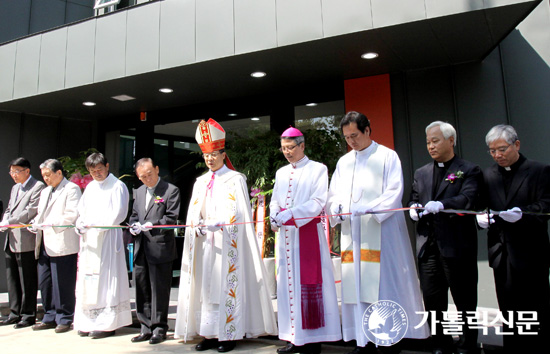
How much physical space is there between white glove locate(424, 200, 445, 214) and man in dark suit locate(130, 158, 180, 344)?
2441 millimetres

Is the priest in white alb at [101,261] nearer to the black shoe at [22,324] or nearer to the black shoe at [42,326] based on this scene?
the black shoe at [42,326]

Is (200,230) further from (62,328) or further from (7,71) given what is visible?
(7,71)

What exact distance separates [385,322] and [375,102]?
364cm

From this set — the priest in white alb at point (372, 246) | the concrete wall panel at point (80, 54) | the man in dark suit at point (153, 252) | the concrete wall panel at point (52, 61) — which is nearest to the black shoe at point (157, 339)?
the man in dark suit at point (153, 252)

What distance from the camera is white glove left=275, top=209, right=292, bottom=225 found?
3.63m

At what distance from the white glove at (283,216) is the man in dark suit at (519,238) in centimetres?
143

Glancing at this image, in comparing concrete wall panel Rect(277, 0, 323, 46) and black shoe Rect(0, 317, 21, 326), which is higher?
concrete wall panel Rect(277, 0, 323, 46)

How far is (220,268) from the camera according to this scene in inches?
159

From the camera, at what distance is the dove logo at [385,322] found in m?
3.33

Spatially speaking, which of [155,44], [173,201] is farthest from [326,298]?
[155,44]

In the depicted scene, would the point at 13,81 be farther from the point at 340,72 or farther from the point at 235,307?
the point at 235,307

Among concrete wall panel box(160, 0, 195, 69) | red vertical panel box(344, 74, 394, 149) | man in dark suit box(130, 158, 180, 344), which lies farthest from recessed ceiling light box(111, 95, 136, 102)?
red vertical panel box(344, 74, 394, 149)

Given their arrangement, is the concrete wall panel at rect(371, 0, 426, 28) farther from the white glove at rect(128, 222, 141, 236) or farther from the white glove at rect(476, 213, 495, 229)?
the white glove at rect(128, 222, 141, 236)

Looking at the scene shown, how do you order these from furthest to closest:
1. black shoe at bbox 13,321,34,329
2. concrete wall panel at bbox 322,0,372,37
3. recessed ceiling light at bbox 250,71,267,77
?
recessed ceiling light at bbox 250,71,267,77, black shoe at bbox 13,321,34,329, concrete wall panel at bbox 322,0,372,37
